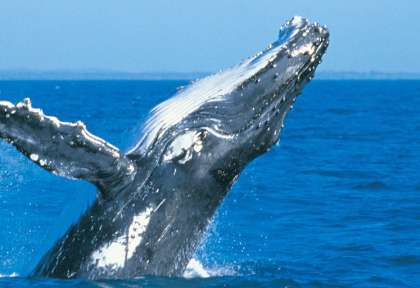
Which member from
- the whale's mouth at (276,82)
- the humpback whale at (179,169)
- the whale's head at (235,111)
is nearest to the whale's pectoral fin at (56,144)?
the humpback whale at (179,169)

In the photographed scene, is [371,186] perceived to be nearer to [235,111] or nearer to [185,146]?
[235,111]

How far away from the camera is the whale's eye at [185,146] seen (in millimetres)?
8281

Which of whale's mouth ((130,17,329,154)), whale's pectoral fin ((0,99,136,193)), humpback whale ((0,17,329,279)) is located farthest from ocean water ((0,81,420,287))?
whale's pectoral fin ((0,99,136,193))

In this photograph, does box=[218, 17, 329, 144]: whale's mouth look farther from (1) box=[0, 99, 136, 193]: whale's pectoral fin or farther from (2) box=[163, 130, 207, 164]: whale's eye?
(1) box=[0, 99, 136, 193]: whale's pectoral fin

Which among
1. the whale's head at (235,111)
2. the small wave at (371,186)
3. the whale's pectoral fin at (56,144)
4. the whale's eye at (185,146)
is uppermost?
the small wave at (371,186)

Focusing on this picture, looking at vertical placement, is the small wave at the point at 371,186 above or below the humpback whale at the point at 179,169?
above

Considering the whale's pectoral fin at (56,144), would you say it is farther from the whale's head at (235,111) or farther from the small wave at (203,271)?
the small wave at (203,271)


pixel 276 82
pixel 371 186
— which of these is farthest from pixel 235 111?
pixel 371 186

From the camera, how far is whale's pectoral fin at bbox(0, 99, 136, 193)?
24.5 feet

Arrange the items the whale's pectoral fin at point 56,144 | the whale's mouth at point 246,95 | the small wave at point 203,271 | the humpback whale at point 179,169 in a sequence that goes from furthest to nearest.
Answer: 1. the small wave at point 203,271
2. the whale's mouth at point 246,95
3. the humpback whale at point 179,169
4. the whale's pectoral fin at point 56,144

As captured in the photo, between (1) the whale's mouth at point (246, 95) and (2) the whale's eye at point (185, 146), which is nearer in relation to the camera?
(2) the whale's eye at point (185, 146)

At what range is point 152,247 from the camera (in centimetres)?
823

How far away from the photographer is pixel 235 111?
27.7ft

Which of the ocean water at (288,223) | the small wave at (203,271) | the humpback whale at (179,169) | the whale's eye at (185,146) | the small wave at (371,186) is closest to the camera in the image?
the humpback whale at (179,169)
